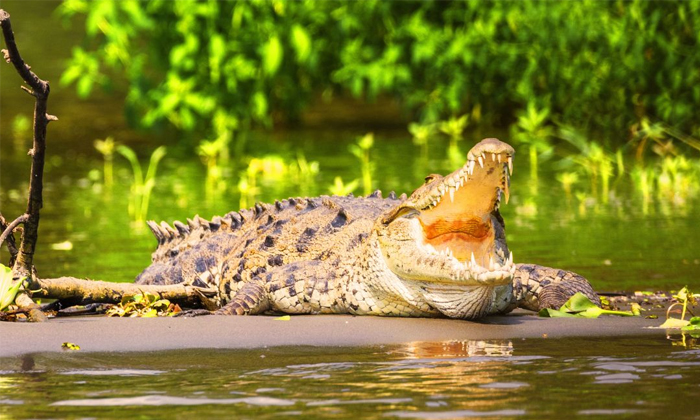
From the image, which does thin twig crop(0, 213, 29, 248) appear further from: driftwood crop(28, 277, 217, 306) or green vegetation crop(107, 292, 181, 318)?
green vegetation crop(107, 292, 181, 318)

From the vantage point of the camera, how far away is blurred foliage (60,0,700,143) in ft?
55.4

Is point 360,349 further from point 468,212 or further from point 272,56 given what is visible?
point 272,56

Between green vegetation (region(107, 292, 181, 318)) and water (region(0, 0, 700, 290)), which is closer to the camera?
green vegetation (region(107, 292, 181, 318))

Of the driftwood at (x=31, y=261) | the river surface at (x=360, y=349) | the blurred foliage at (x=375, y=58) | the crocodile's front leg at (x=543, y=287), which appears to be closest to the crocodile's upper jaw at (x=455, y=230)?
the river surface at (x=360, y=349)

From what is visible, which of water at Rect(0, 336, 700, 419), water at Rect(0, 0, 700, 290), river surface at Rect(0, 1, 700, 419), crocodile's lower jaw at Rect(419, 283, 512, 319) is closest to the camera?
water at Rect(0, 336, 700, 419)

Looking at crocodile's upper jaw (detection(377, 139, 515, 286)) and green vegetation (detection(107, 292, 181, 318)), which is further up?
crocodile's upper jaw (detection(377, 139, 515, 286))

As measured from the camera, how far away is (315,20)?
1948 cm

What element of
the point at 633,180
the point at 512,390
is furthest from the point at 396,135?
the point at 512,390

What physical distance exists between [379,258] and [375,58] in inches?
525

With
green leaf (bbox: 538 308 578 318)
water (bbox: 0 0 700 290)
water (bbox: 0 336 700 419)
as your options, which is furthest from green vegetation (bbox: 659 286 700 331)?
water (bbox: 0 0 700 290)

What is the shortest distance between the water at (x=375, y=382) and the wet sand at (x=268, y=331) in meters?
0.15

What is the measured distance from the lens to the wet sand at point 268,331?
20.1ft

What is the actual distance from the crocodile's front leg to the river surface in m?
0.83

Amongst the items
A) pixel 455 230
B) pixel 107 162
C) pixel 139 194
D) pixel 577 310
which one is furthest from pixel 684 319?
pixel 107 162
